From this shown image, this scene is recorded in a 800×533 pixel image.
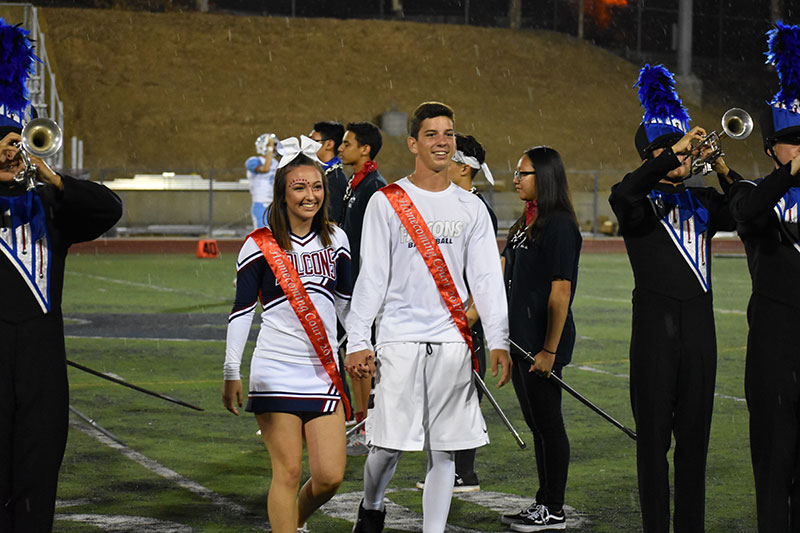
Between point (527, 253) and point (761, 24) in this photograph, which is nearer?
point (527, 253)

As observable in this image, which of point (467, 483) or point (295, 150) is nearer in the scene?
point (295, 150)

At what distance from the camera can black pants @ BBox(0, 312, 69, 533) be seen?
4.35 metres

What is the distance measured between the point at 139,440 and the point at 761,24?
58705mm

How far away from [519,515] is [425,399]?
3.98 feet

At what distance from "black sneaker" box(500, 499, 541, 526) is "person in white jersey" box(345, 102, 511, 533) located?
3.19 ft

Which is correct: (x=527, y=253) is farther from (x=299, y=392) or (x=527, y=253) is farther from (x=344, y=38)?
(x=344, y=38)

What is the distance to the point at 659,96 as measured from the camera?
5496 millimetres

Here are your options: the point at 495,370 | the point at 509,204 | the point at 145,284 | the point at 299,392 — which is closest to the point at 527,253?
the point at 495,370

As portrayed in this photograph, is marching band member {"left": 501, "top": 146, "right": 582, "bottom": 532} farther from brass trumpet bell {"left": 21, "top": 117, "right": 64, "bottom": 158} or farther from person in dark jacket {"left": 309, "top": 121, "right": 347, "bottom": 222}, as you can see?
brass trumpet bell {"left": 21, "top": 117, "right": 64, "bottom": 158}

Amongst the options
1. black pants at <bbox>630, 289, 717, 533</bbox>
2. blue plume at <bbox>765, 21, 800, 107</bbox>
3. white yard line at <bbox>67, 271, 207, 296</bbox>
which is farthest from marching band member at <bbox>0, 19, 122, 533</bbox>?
white yard line at <bbox>67, 271, 207, 296</bbox>

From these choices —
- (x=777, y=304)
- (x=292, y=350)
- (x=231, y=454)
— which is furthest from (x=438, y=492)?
(x=231, y=454)

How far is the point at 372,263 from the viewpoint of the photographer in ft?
17.3

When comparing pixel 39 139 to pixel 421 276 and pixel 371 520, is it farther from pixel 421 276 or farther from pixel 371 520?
pixel 371 520

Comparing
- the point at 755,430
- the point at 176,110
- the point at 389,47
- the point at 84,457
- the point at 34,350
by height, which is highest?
the point at 389,47
